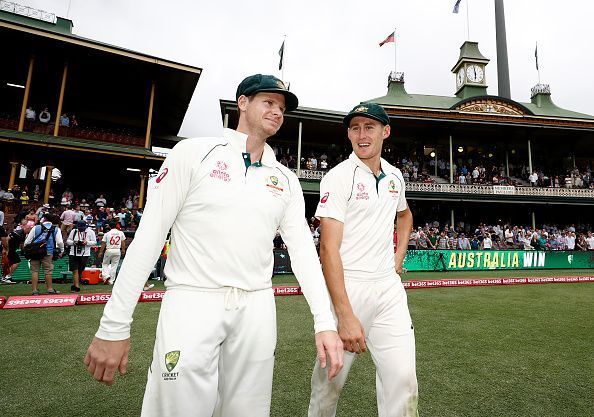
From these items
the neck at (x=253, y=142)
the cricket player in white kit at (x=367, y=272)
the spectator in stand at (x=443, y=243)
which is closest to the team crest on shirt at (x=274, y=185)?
the neck at (x=253, y=142)

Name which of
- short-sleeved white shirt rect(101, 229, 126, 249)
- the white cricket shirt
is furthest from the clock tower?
the white cricket shirt

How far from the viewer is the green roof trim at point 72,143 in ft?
55.6

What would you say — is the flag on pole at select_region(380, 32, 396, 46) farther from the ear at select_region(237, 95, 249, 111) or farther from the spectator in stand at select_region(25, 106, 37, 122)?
the ear at select_region(237, 95, 249, 111)

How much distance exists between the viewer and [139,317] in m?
6.53

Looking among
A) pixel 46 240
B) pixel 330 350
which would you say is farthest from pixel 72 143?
pixel 330 350

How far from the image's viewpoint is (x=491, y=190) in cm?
2534

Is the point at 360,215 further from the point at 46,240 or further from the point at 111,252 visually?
the point at 111,252

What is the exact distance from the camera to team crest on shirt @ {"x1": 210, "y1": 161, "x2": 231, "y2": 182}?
1.90 meters

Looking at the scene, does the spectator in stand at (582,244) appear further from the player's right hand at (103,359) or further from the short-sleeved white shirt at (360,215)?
the player's right hand at (103,359)

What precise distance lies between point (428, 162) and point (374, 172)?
2769cm

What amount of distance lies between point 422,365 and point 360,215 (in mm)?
2616

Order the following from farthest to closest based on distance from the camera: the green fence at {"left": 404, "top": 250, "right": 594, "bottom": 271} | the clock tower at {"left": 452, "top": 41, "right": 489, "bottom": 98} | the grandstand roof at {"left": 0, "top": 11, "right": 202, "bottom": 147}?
1. the clock tower at {"left": 452, "top": 41, "right": 489, "bottom": 98}
2. the grandstand roof at {"left": 0, "top": 11, "right": 202, "bottom": 147}
3. the green fence at {"left": 404, "top": 250, "right": 594, "bottom": 271}

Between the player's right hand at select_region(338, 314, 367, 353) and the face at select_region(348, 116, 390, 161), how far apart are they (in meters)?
1.42

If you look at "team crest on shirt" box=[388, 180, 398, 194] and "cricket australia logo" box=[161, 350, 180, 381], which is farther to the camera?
"team crest on shirt" box=[388, 180, 398, 194]
